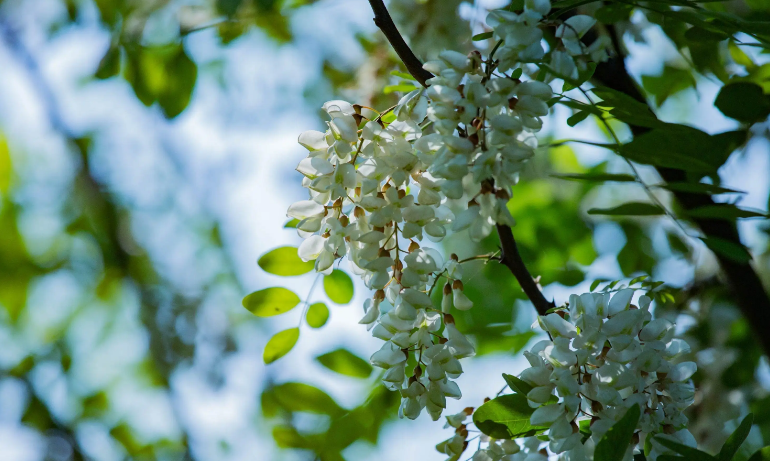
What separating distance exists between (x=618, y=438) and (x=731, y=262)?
710mm

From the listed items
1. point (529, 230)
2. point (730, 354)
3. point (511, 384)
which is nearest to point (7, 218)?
point (529, 230)

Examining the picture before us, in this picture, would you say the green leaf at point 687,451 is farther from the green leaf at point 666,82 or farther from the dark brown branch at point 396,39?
the green leaf at point 666,82

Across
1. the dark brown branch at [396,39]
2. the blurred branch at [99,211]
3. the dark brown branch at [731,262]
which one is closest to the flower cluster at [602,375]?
the dark brown branch at [396,39]

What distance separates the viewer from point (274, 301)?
0.82 metres

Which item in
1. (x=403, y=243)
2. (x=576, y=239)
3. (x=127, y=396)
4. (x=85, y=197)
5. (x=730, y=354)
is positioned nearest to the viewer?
(x=403, y=243)

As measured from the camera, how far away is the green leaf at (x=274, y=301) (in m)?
0.81

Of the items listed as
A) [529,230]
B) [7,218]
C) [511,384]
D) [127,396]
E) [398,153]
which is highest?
[398,153]

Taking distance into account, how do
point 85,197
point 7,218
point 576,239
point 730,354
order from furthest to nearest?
point 85,197, point 7,218, point 730,354, point 576,239

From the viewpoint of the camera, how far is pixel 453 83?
1.74ft

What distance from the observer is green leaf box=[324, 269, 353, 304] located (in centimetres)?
87

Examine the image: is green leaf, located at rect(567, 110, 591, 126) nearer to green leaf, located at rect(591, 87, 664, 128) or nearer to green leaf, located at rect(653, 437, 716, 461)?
green leaf, located at rect(591, 87, 664, 128)

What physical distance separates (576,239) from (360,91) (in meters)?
0.62

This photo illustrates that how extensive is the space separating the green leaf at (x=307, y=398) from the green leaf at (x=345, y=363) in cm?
4

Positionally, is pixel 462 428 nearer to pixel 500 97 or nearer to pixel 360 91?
pixel 500 97
